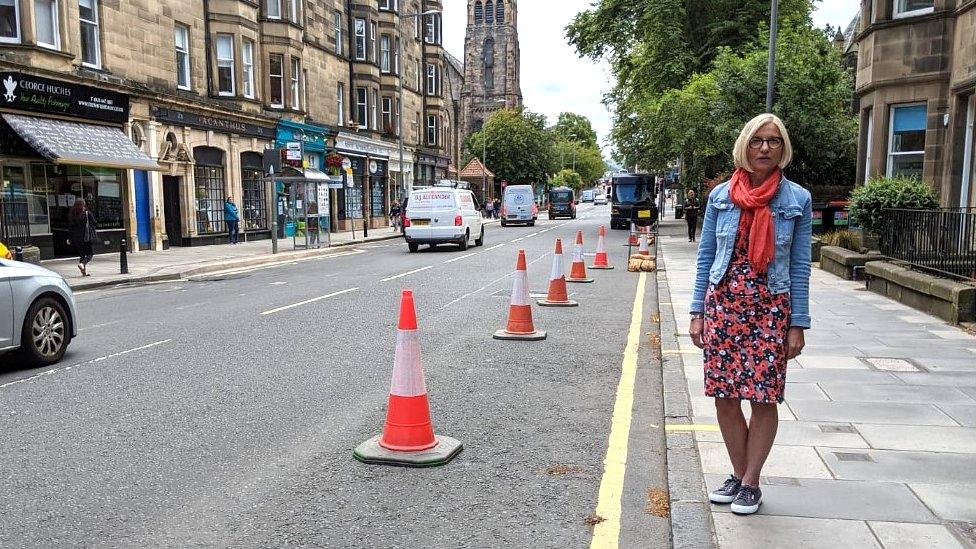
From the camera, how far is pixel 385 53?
41094 mm

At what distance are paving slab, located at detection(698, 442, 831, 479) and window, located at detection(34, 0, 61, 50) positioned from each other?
19659 mm

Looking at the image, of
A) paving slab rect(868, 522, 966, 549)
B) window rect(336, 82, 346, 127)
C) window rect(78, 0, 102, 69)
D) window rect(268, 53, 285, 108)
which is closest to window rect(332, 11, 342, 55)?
window rect(336, 82, 346, 127)

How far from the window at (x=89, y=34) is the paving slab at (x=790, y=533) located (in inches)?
848

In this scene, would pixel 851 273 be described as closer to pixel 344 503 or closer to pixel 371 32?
pixel 344 503

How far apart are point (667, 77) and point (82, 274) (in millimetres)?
23333

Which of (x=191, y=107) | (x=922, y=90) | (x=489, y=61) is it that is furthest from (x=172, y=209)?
(x=489, y=61)

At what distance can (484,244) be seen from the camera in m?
26.4

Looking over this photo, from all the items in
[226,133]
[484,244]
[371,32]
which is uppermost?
[371,32]

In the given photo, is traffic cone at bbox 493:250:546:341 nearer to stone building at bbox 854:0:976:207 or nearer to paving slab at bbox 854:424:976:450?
paving slab at bbox 854:424:976:450

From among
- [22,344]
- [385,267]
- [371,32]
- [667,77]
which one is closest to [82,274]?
[385,267]

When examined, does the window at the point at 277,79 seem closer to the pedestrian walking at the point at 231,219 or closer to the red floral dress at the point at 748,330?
the pedestrian walking at the point at 231,219

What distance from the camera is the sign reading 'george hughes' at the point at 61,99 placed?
57.3ft

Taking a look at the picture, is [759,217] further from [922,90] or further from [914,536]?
[922,90]

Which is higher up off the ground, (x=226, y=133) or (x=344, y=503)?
(x=226, y=133)
